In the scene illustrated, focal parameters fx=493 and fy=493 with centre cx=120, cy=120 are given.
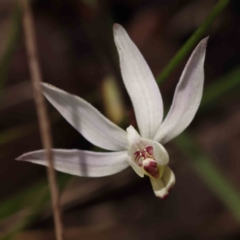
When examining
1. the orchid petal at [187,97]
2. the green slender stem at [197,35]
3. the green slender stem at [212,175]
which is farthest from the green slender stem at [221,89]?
the orchid petal at [187,97]

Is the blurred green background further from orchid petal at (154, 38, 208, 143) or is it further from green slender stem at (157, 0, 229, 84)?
orchid petal at (154, 38, 208, 143)

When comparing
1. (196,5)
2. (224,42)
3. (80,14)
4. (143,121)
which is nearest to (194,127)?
(224,42)

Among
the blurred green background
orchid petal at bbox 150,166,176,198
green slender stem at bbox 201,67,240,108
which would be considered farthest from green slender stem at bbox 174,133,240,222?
orchid petal at bbox 150,166,176,198

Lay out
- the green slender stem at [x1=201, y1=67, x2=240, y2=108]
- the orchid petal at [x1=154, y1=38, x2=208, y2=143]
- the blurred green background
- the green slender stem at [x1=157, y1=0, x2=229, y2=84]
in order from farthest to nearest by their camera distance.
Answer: the blurred green background < the green slender stem at [x1=201, y1=67, x2=240, y2=108] < the green slender stem at [x1=157, y1=0, x2=229, y2=84] < the orchid petal at [x1=154, y1=38, x2=208, y2=143]

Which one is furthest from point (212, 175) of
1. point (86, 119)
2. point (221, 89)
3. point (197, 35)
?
point (86, 119)

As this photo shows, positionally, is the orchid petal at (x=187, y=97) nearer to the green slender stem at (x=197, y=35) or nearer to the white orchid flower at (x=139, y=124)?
the white orchid flower at (x=139, y=124)

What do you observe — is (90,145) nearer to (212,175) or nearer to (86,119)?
(212,175)
